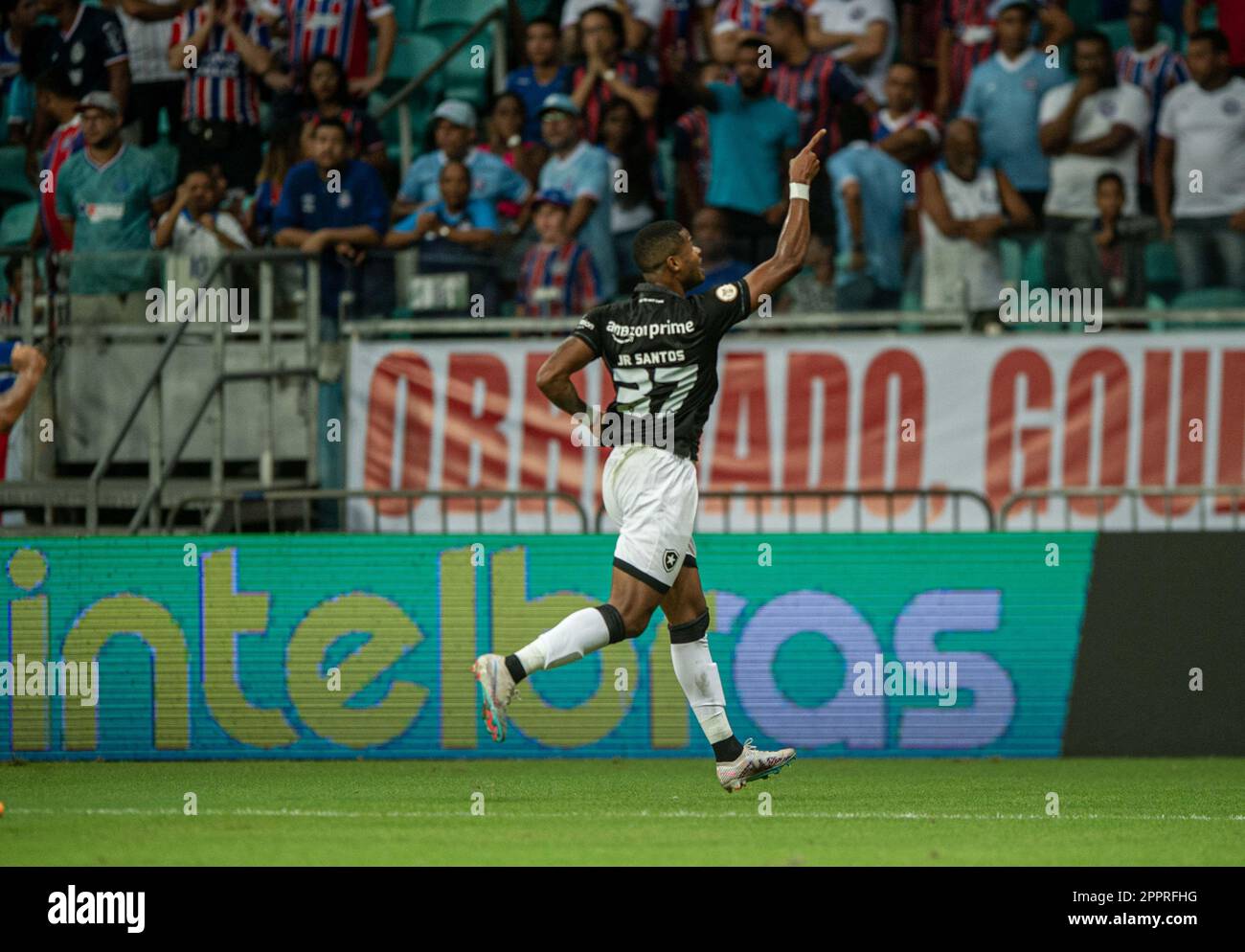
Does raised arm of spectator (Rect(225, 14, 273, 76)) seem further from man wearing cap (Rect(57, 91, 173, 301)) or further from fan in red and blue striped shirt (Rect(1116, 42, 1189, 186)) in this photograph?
fan in red and blue striped shirt (Rect(1116, 42, 1189, 186))

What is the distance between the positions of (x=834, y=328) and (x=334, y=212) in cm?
406

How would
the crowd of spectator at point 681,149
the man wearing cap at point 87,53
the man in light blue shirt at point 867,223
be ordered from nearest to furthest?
the man in light blue shirt at point 867,223
the crowd of spectator at point 681,149
the man wearing cap at point 87,53

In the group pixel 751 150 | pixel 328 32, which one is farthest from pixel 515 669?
pixel 328 32

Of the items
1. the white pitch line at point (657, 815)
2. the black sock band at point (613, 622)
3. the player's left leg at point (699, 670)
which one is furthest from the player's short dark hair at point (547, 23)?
the white pitch line at point (657, 815)

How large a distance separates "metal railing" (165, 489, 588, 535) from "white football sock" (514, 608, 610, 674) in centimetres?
308

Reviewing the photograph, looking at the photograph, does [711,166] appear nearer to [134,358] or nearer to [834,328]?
[834,328]

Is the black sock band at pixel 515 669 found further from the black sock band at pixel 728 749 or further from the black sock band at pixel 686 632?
the black sock band at pixel 728 749

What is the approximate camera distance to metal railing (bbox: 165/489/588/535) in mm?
12195

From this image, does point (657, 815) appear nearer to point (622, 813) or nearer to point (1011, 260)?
point (622, 813)

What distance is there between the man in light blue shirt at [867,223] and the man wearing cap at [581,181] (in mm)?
1737

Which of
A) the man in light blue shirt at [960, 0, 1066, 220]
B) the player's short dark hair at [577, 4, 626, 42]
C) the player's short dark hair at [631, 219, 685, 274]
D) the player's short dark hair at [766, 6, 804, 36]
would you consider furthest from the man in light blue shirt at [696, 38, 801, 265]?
the player's short dark hair at [631, 219, 685, 274]

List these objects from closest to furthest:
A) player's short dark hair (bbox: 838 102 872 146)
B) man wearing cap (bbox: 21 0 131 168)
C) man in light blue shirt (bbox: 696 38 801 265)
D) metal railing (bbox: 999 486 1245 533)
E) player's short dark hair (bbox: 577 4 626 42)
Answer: metal railing (bbox: 999 486 1245 533) → man in light blue shirt (bbox: 696 38 801 265) → player's short dark hair (bbox: 838 102 872 146) → player's short dark hair (bbox: 577 4 626 42) → man wearing cap (bbox: 21 0 131 168)
